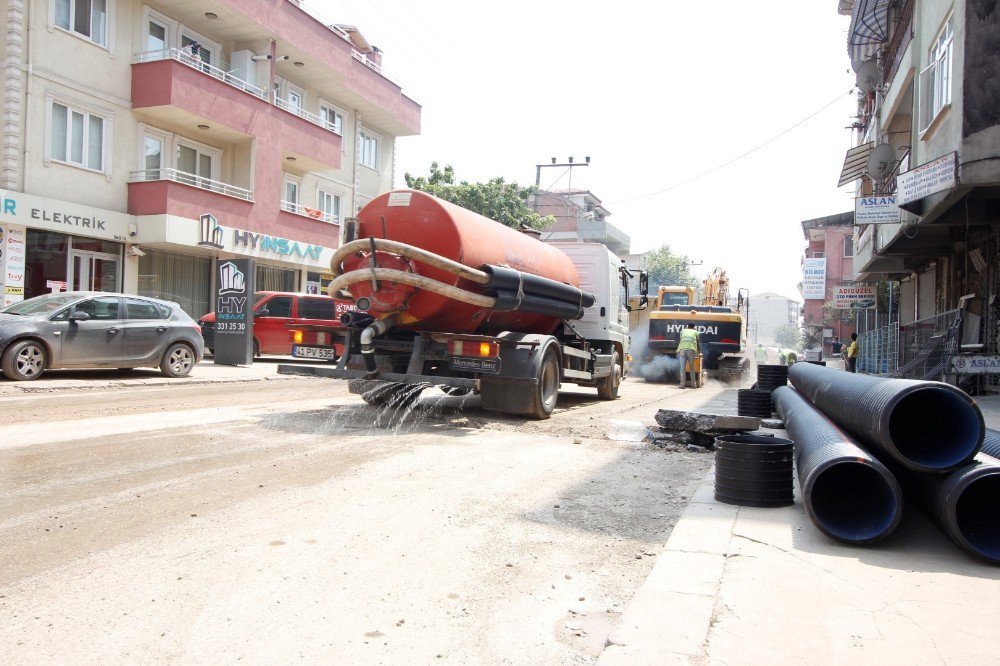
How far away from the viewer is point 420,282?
8062 millimetres

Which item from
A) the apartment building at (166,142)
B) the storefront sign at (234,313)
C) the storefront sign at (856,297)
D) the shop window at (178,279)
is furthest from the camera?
the storefront sign at (856,297)

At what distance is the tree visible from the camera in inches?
3221

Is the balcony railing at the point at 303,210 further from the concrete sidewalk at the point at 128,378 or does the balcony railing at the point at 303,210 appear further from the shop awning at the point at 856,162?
the shop awning at the point at 856,162

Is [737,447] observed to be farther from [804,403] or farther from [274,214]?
[274,214]

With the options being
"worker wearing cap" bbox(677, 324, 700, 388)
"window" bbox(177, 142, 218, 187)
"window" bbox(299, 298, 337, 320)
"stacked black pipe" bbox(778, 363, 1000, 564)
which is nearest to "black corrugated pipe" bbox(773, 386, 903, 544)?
"stacked black pipe" bbox(778, 363, 1000, 564)

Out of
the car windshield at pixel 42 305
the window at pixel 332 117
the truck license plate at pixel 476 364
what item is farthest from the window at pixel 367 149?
the truck license plate at pixel 476 364

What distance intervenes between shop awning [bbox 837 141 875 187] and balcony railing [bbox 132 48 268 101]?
1845 centimetres

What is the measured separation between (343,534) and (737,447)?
268cm

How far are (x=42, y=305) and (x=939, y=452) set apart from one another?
12858 millimetres

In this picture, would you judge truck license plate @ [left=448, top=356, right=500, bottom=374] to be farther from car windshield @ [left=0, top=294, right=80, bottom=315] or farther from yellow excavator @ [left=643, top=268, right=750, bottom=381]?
yellow excavator @ [left=643, top=268, right=750, bottom=381]

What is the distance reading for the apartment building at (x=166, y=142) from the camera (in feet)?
54.6

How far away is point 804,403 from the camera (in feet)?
25.1

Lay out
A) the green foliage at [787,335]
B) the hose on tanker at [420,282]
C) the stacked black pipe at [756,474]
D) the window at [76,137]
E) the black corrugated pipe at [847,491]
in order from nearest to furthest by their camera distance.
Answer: the black corrugated pipe at [847,491], the stacked black pipe at [756,474], the hose on tanker at [420,282], the window at [76,137], the green foliage at [787,335]

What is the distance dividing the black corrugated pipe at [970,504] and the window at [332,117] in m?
25.7
